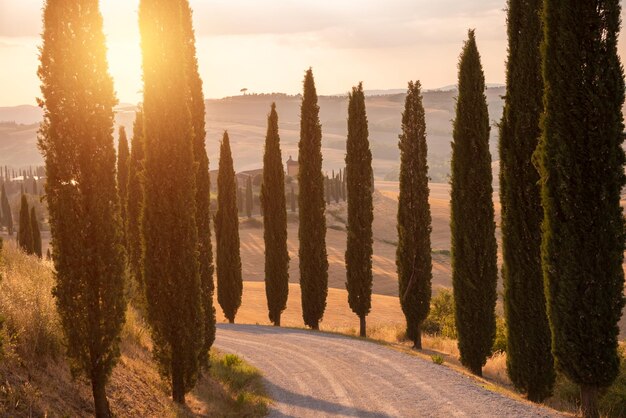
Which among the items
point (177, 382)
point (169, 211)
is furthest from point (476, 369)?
point (169, 211)

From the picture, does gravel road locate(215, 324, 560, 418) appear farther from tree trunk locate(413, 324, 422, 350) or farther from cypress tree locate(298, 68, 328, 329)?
cypress tree locate(298, 68, 328, 329)

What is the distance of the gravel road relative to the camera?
1483 cm

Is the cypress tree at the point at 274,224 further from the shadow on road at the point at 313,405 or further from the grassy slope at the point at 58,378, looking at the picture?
the shadow on road at the point at 313,405

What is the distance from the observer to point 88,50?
12195 millimetres

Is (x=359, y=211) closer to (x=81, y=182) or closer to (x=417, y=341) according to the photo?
(x=417, y=341)

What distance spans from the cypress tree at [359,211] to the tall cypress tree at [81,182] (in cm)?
2024

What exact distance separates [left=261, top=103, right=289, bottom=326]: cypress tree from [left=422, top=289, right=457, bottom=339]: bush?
28.6 ft

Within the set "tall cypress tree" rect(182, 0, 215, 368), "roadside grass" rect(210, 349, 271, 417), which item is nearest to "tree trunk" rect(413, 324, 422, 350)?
"roadside grass" rect(210, 349, 271, 417)

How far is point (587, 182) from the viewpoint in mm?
13852

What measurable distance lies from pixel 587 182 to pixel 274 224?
2549 centimetres

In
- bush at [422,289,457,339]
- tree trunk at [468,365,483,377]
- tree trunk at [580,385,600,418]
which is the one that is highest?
tree trunk at [580,385,600,418]

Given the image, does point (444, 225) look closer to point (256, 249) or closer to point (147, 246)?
point (256, 249)

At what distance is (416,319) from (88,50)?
19.8 m

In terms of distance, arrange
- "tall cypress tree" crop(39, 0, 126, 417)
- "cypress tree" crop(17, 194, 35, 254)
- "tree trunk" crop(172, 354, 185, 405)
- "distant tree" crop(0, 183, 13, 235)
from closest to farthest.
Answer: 1. "tall cypress tree" crop(39, 0, 126, 417)
2. "tree trunk" crop(172, 354, 185, 405)
3. "cypress tree" crop(17, 194, 35, 254)
4. "distant tree" crop(0, 183, 13, 235)
